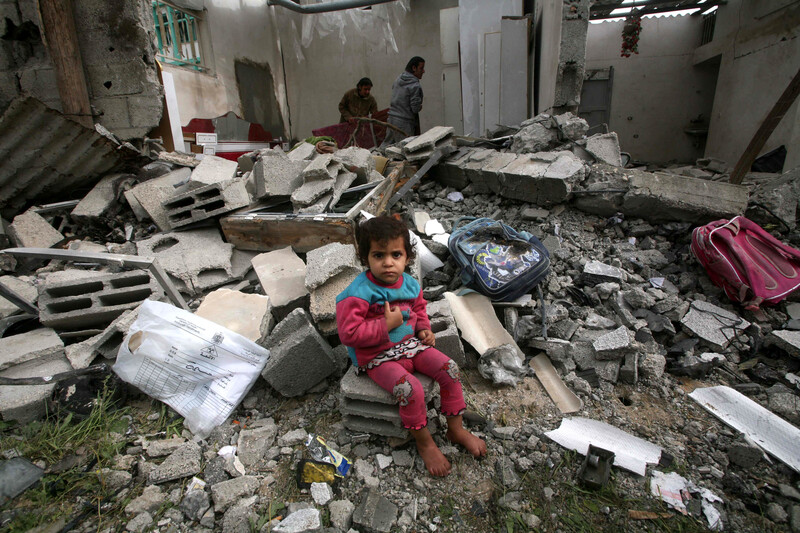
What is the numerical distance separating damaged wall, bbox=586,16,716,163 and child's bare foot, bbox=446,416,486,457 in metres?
12.8

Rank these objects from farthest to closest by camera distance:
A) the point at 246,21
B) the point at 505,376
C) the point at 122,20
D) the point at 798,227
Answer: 1. the point at 246,21
2. the point at 122,20
3. the point at 798,227
4. the point at 505,376

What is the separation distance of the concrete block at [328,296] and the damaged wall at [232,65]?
7.07 metres

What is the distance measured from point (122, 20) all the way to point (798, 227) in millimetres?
7968

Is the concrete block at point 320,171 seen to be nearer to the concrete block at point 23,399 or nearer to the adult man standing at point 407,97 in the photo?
the concrete block at point 23,399

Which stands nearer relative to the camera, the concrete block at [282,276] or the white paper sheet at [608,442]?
the white paper sheet at [608,442]

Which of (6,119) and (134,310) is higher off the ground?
(6,119)

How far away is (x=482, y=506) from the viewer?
1792 millimetres

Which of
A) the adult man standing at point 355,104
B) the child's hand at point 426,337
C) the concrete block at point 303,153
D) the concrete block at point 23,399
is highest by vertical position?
the adult man standing at point 355,104

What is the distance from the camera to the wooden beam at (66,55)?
4797 millimetres

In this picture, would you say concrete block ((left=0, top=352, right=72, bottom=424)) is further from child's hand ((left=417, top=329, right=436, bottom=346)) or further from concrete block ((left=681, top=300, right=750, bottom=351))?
concrete block ((left=681, top=300, right=750, bottom=351))

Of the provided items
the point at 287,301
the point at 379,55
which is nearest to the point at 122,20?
the point at 287,301

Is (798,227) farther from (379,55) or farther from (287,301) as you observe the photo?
(379,55)

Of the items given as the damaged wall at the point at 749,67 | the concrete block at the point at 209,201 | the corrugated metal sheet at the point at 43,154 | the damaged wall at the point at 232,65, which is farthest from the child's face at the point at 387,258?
the damaged wall at the point at 232,65

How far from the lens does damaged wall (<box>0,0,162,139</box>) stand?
4.95 meters
